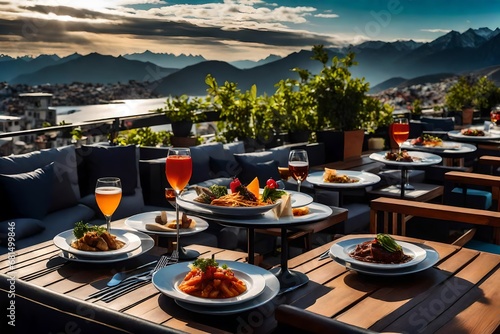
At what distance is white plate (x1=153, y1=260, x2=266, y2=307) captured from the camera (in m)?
1.43

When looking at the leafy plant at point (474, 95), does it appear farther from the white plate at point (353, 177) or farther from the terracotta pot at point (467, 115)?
the white plate at point (353, 177)

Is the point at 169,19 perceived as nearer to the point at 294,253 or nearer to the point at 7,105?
the point at 7,105

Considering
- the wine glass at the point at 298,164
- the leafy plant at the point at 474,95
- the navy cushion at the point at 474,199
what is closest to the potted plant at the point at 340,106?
the navy cushion at the point at 474,199

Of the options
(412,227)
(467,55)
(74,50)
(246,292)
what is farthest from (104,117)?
(467,55)

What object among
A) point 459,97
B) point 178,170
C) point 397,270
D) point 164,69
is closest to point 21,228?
point 178,170

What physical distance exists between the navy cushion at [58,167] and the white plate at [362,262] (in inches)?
96.4

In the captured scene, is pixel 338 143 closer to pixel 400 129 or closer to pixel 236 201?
pixel 400 129

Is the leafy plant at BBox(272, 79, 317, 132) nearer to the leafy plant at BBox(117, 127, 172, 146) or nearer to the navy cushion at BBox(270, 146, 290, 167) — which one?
the navy cushion at BBox(270, 146, 290, 167)

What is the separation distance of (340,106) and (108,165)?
215cm

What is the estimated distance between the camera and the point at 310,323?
1.07 m

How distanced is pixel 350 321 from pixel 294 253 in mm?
2661

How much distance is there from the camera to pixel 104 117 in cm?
512

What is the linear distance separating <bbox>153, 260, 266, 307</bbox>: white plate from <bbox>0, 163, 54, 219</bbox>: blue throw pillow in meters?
2.11

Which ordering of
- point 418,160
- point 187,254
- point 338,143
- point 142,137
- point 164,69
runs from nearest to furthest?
point 187,254, point 418,160, point 338,143, point 142,137, point 164,69
